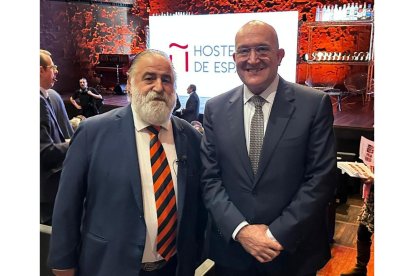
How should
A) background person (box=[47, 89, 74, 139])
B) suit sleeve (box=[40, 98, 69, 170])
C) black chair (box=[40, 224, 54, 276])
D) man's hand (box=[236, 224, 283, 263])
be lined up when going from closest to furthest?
man's hand (box=[236, 224, 283, 263]) → black chair (box=[40, 224, 54, 276]) → suit sleeve (box=[40, 98, 69, 170]) → background person (box=[47, 89, 74, 139])

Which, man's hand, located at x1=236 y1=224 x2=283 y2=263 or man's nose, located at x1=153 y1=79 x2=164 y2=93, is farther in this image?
man's nose, located at x1=153 y1=79 x2=164 y2=93

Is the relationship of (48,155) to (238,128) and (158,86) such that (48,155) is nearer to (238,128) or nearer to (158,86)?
(158,86)

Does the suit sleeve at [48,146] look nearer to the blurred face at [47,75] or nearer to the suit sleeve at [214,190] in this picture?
the blurred face at [47,75]

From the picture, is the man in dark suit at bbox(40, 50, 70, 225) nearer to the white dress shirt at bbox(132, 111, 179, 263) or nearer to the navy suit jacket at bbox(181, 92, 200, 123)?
the white dress shirt at bbox(132, 111, 179, 263)

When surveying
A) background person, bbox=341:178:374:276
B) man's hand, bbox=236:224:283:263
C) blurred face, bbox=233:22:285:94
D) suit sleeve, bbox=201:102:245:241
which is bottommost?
background person, bbox=341:178:374:276

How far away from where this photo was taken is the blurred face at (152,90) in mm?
1575

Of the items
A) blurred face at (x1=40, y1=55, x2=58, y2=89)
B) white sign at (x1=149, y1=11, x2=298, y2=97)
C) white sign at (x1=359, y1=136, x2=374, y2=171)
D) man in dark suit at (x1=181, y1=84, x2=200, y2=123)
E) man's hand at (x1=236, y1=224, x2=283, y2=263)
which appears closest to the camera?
man's hand at (x1=236, y1=224, x2=283, y2=263)

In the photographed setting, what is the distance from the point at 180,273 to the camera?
5.42 feet

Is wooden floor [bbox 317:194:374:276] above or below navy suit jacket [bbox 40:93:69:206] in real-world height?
below

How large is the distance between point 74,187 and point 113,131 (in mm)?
260

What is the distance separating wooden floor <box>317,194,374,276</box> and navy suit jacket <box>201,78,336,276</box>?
1848 mm

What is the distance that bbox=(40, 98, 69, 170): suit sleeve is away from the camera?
2436 millimetres

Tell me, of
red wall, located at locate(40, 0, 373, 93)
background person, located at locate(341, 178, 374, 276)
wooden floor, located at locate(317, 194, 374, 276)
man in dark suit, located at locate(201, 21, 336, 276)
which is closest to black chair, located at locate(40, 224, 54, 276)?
man in dark suit, located at locate(201, 21, 336, 276)
